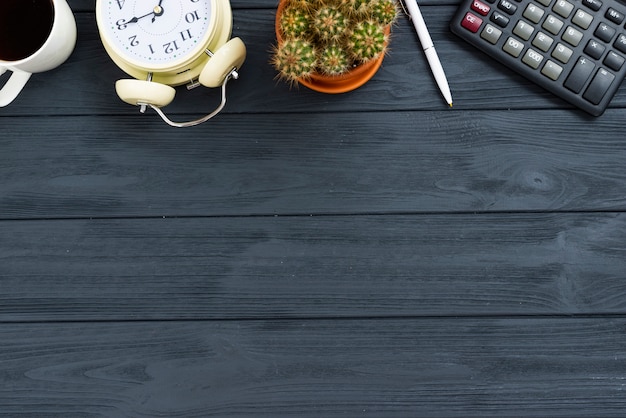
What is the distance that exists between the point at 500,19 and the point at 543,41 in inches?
2.0

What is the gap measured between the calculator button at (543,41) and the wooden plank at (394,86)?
1.6 inches

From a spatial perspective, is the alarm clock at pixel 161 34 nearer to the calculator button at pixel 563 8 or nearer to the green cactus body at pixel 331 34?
the green cactus body at pixel 331 34

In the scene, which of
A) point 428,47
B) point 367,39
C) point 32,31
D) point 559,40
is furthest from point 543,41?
point 32,31

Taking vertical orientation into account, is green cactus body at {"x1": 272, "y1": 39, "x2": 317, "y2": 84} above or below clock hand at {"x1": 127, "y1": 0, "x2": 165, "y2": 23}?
above

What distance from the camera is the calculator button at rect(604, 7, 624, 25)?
61 cm

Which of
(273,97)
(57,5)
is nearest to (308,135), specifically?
(273,97)

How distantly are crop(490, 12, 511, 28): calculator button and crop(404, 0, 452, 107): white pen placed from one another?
0.07 meters

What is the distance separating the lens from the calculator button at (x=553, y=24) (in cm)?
61

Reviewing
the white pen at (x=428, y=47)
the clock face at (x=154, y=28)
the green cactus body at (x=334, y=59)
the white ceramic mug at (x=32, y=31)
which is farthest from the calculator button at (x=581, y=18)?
the white ceramic mug at (x=32, y=31)

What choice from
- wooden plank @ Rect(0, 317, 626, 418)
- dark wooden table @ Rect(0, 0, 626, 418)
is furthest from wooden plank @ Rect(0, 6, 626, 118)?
wooden plank @ Rect(0, 317, 626, 418)

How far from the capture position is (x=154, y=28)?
58cm

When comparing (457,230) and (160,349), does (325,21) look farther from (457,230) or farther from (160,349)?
(160,349)

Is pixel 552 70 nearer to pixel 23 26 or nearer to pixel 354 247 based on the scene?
pixel 354 247

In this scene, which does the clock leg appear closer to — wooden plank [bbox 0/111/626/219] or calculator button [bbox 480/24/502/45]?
wooden plank [bbox 0/111/626/219]
